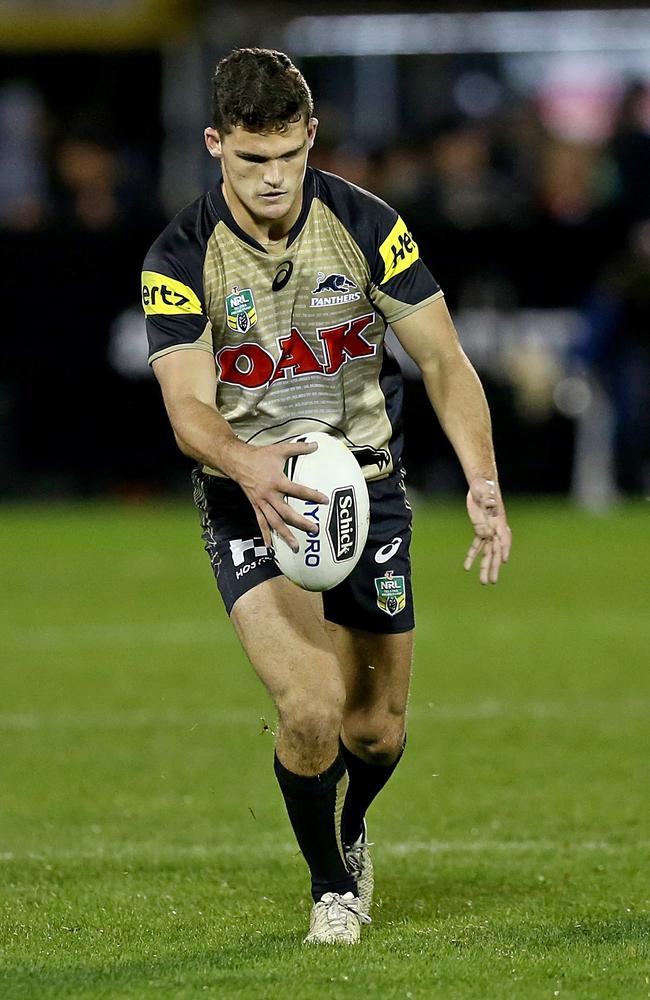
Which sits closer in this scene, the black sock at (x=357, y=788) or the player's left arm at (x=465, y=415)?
the player's left arm at (x=465, y=415)

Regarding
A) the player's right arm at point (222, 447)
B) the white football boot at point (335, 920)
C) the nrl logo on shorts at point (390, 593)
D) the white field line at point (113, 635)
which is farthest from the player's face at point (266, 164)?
the white field line at point (113, 635)

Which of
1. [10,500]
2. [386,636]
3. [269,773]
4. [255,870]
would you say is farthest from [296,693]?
[10,500]

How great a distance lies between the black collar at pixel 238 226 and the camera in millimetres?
5523

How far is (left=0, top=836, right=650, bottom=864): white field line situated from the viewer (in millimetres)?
6461

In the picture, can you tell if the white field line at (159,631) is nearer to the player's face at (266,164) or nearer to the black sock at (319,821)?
the black sock at (319,821)

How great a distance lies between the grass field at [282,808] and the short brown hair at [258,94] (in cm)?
231

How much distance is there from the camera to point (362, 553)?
18.4 feet

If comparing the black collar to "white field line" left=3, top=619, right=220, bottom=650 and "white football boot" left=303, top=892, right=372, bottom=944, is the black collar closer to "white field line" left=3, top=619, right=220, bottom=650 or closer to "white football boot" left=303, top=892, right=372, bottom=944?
"white football boot" left=303, top=892, right=372, bottom=944

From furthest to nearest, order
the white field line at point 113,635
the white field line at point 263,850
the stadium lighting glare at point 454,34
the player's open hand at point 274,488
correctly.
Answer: the stadium lighting glare at point 454,34 → the white field line at point 113,635 → the white field line at point 263,850 → the player's open hand at point 274,488

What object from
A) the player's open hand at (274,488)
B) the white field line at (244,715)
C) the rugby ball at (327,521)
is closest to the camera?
the player's open hand at (274,488)

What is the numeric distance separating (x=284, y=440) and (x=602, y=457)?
13.1 meters

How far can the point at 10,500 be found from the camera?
19156mm

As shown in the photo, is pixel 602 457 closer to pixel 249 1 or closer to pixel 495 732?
pixel 249 1

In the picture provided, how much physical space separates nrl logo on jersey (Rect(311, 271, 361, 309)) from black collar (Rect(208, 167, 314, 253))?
148mm
